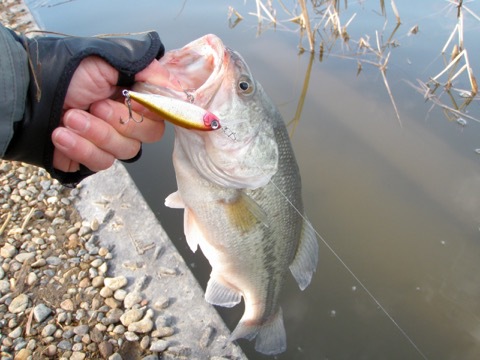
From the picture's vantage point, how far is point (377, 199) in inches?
134

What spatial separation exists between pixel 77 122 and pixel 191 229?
69 cm

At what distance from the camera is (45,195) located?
2971mm

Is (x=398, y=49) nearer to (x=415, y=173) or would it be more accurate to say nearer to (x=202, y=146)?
(x=415, y=173)

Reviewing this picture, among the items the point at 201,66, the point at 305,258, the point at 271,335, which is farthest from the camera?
the point at 271,335

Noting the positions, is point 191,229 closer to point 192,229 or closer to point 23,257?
point 192,229

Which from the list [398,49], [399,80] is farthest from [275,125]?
[398,49]

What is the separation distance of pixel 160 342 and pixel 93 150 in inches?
43.8

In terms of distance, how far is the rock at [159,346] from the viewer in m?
2.04

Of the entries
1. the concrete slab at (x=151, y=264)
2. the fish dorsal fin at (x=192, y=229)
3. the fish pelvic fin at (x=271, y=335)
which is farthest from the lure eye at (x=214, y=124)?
the concrete slab at (x=151, y=264)

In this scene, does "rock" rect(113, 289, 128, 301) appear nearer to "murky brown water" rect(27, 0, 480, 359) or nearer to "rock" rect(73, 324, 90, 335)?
"rock" rect(73, 324, 90, 335)

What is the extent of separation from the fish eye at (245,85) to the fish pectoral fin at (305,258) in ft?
2.41

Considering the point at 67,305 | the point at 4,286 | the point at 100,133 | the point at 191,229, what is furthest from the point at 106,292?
the point at 100,133

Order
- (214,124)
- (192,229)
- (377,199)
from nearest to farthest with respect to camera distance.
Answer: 1. (214,124)
2. (192,229)
3. (377,199)

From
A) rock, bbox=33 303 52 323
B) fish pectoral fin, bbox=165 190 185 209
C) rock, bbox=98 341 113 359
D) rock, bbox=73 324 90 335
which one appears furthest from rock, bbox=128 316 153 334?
fish pectoral fin, bbox=165 190 185 209
